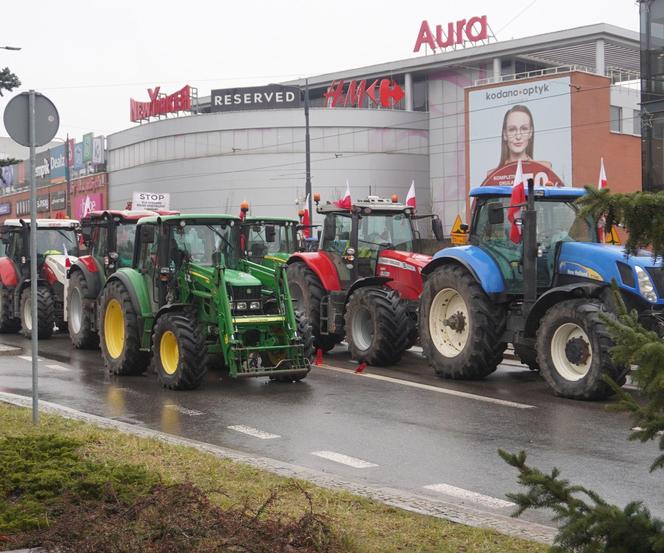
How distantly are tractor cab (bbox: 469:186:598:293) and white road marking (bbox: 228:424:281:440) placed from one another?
4.38 metres

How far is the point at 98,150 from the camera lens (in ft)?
281

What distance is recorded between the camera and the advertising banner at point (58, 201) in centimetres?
9488

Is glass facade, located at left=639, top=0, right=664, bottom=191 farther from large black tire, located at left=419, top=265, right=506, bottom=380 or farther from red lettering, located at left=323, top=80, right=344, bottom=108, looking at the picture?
red lettering, located at left=323, top=80, right=344, bottom=108

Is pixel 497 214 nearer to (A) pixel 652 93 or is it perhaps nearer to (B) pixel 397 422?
(B) pixel 397 422

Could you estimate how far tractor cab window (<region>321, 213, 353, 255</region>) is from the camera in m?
15.9

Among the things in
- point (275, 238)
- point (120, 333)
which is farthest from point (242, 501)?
point (275, 238)

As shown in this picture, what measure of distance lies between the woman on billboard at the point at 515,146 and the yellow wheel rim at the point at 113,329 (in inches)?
1932

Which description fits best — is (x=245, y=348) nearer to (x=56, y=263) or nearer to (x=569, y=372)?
(x=569, y=372)

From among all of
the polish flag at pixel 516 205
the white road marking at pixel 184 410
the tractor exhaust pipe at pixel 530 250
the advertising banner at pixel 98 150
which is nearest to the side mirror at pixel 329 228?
the polish flag at pixel 516 205

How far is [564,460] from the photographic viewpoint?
329 inches

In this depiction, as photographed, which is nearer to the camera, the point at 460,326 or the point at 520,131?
the point at 460,326

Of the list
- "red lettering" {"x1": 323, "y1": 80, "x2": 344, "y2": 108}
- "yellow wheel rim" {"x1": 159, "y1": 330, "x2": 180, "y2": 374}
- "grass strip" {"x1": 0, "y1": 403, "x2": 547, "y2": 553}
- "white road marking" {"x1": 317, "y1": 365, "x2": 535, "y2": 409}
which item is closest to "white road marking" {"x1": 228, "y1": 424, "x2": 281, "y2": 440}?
"grass strip" {"x1": 0, "y1": 403, "x2": 547, "y2": 553}

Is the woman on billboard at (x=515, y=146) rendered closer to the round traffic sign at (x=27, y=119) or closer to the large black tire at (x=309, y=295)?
the large black tire at (x=309, y=295)

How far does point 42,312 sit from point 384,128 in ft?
180
